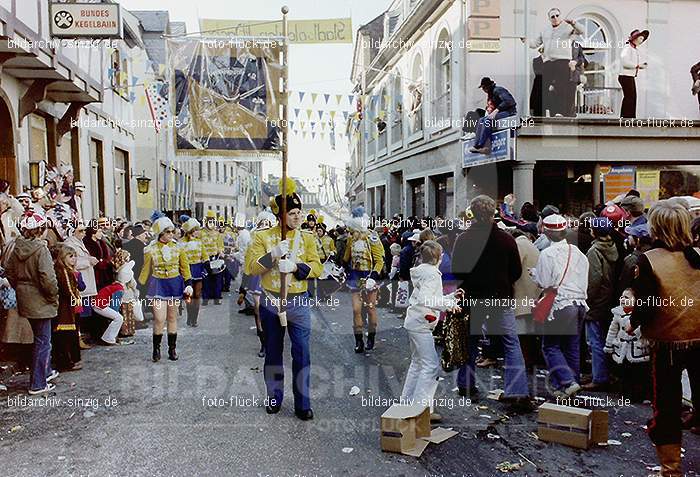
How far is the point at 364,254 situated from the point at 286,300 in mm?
3204

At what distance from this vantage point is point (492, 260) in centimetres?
558

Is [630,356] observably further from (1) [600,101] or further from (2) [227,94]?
(1) [600,101]

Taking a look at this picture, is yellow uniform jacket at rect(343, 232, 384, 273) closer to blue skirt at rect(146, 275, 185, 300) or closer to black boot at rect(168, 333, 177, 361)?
blue skirt at rect(146, 275, 185, 300)

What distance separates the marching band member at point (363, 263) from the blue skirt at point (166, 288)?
246 centimetres

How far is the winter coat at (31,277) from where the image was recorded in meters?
5.98

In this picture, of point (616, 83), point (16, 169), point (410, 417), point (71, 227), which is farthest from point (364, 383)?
point (616, 83)

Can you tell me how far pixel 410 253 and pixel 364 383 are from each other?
4.12m

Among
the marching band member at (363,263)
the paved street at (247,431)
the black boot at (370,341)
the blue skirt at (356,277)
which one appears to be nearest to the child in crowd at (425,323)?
the paved street at (247,431)

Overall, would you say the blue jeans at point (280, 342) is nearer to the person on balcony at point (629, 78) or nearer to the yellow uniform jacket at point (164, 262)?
the yellow uniform jacket at point (164, 262)

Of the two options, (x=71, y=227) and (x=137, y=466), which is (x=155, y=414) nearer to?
(x=137, y=466)

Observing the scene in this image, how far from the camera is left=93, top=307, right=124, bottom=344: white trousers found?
8.46 metres

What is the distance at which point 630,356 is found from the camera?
557 cm

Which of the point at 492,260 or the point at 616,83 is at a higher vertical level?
the point at 616,83

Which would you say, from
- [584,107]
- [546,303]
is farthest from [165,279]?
[584,107]
